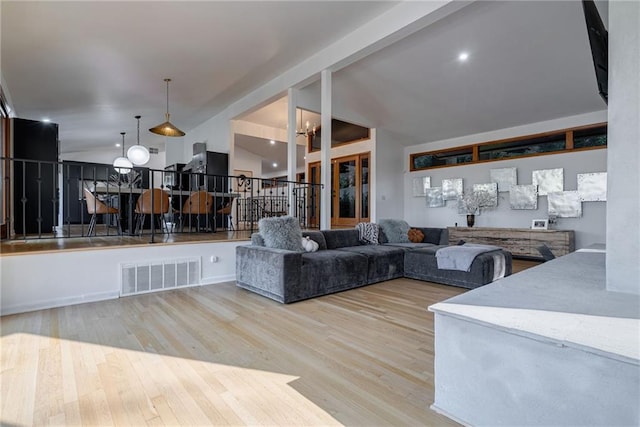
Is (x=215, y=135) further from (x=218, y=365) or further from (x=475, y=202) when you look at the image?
(x=218, y=365)

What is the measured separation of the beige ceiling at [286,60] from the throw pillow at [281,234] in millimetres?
2687

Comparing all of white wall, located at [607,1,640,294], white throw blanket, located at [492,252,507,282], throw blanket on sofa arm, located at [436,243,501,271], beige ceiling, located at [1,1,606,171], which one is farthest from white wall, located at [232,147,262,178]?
white wall, located at [607,1,640,294]

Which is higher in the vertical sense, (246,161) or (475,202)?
(246,161)

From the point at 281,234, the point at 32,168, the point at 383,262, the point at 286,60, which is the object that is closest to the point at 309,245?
the point at 281,234

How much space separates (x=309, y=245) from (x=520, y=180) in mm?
5560

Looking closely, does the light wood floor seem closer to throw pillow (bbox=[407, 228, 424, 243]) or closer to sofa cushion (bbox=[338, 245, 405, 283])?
sofa cushion (bbox=[338, 245, 405, 283])

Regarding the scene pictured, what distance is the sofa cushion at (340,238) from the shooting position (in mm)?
4566

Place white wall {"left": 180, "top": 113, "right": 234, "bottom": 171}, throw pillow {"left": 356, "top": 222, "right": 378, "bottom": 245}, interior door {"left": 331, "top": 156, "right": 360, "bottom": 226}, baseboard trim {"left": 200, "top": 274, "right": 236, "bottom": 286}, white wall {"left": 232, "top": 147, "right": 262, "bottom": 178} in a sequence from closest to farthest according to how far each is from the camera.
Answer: baseboard trim {"left": 200, "top": 274, "right": 236, "bottom": 286}, throw pillow {"left": 356, "top": 222, "right": 378, "bottom": 245}, white wall {"left": 180, "top": 113, "right": 234, "bottom": 171}, interior door {"left": 331, "top": 156, "right": 360, "bottom": 226}, white wall {"left": 232, "top": 147, "right": 262, "bottom": 178}

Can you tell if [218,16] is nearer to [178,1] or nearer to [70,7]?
[178,1]

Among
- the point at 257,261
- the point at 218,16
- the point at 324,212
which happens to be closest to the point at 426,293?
the point at 257,261

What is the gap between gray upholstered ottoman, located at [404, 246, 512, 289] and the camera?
3.82 meters

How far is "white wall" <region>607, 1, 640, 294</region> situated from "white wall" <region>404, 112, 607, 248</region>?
18.4 ft

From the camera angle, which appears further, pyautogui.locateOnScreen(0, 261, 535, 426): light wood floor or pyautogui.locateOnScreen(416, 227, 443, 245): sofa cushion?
pyautogui.locateOnScreen(416, 227, 443, 245): sofa cushion

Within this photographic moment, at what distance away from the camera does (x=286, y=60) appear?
17.7ft
